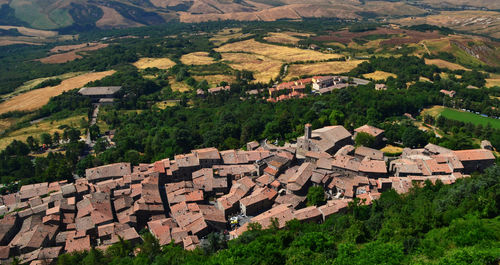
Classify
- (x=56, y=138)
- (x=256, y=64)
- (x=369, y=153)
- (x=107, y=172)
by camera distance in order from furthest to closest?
(x=256, y=64), (x=56, y=138), (x=107, y=172), (x=369, y=153)

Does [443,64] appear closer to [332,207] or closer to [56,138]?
[332,207]

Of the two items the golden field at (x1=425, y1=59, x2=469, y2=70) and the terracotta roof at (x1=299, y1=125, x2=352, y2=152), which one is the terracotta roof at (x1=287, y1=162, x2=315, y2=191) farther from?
the golden field at (x1=425, y1=59, x2=469, y2=70)

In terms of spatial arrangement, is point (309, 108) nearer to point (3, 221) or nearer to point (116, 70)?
point (3, 221)

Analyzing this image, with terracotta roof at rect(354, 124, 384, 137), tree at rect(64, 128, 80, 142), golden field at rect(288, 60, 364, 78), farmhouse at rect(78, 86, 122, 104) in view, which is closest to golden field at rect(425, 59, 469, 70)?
golden field at rect(288, 60, 364, 78)

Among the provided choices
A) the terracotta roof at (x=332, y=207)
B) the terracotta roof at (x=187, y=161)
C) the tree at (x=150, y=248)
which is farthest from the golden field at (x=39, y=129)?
the terracotta roof at (x=332, y=207)

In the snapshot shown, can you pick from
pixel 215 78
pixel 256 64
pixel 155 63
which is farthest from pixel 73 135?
pixel 256 64

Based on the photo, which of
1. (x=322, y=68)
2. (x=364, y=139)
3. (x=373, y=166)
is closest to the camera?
(x=373, y=166)
